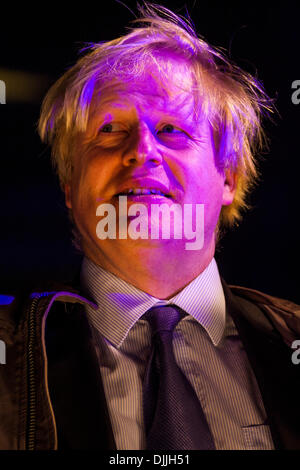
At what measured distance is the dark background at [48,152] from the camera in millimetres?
1598

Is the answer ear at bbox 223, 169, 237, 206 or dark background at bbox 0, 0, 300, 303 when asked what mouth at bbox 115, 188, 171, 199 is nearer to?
ear at bbox 223, 169, 237, 206

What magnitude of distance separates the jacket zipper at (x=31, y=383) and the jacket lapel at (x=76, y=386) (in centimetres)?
7

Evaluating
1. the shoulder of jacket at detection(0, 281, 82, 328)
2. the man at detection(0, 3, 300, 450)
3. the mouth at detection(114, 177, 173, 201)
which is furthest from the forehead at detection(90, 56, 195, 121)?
the shoulder of jacket at detection(0, 281, 82, 328)

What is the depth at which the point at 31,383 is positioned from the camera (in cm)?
98

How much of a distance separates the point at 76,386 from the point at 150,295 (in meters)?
0.33

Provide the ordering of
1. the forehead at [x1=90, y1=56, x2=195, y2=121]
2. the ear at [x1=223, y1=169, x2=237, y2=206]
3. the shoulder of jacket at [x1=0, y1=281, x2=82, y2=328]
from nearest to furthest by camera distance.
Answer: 1. the shoulder of jacket at [x1=0, y1=281, x2=82, y2=328]
2. the forehead at [x1=90, y1=56, x2=195, y2=121]
3. the ear at [x1=223, y1=169, x2=237, y2=206]

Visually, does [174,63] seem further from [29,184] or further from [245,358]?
[245,358]

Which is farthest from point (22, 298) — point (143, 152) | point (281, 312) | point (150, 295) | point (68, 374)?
point (281, 312)

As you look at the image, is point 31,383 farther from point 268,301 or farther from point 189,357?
point 268,301

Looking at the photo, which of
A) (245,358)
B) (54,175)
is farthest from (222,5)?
(245,358)

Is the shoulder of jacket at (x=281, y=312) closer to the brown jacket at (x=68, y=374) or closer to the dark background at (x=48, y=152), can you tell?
the brown jacket at (x=68, y=374)

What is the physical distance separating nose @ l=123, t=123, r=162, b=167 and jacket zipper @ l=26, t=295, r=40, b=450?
42cm

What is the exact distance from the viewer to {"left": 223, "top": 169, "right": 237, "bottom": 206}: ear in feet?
4.89

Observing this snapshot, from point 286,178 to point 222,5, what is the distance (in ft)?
1.98
